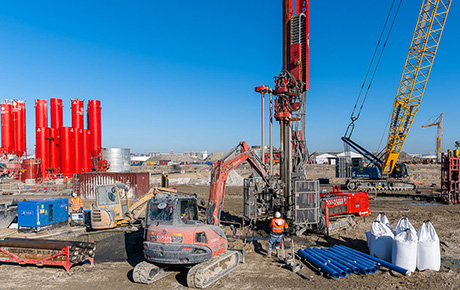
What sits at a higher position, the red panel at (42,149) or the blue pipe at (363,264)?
the red panel at (42,149)

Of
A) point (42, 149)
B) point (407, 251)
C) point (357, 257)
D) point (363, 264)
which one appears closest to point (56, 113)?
point (42, 149)

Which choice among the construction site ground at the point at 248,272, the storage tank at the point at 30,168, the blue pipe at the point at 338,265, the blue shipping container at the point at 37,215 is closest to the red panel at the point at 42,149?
the storage tank at the point at 30,168

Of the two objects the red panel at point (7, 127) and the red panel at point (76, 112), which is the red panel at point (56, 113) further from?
the red panel at point (7, 127)

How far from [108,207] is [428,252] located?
12446 millimetres

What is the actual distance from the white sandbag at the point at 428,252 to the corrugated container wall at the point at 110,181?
72.0ft

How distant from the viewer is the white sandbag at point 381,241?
36.8ft

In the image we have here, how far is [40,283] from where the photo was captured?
10.0m

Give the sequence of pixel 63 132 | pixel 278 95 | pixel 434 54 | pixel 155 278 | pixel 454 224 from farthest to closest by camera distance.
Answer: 1. pixel 63 132
2. pixel 434 54
3. pixel 454 224
4. pixel 278 95
5. pixel 155 278

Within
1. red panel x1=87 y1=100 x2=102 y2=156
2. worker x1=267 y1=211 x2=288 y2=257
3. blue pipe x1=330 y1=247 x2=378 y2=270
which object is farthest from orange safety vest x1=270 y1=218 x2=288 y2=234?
red panel x1=87 y1=100 x2=102 y2=156

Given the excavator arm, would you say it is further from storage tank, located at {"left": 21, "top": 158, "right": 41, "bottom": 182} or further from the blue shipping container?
storage tank, located at {"left": 21, "top": 158, "right": 41, "bottom": 182}

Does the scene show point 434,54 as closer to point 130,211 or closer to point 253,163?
point 253,163

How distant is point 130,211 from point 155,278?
6.12 meters

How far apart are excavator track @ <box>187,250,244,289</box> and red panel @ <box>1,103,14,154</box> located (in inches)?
2036

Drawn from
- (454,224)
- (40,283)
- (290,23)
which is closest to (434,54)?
(454,224)
